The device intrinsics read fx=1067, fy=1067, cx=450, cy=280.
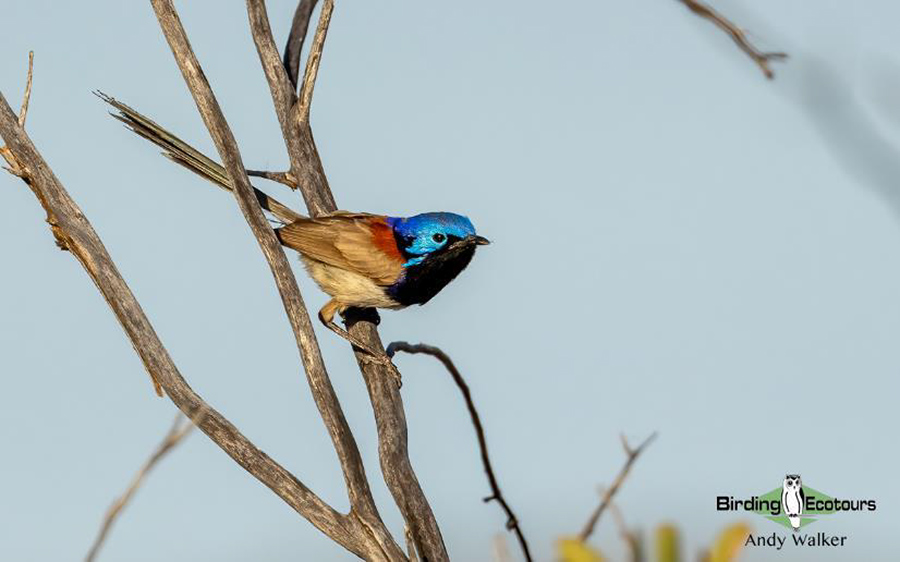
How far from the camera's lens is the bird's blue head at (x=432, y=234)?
7152 mm

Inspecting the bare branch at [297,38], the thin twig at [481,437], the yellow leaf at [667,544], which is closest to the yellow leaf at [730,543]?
the yellow leaf at [667,544]

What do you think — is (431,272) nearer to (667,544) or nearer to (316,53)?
(316,53)

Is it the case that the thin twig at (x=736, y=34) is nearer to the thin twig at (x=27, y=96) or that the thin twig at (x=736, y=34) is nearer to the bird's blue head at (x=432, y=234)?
the thin twig at (x=27, y=96)

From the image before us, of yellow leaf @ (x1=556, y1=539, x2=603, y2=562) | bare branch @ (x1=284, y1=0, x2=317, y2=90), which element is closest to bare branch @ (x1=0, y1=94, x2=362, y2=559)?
bare branch @ (x1=284, y1=0, x2=317, y2=90)

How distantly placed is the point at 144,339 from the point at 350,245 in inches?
131

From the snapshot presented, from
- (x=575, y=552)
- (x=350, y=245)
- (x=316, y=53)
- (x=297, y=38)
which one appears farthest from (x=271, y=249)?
(x=575, y=552)

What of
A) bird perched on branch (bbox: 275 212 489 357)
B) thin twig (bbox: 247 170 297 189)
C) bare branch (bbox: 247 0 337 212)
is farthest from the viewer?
bird perched on branch (bbox: 275 212 489 357)

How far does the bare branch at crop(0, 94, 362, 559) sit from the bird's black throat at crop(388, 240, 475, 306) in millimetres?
A: 3361

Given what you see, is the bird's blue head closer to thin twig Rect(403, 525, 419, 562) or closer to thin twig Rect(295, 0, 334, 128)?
thin twig Rect(295, 0, 334, 128)

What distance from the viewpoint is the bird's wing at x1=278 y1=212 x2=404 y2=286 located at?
700 centimetres

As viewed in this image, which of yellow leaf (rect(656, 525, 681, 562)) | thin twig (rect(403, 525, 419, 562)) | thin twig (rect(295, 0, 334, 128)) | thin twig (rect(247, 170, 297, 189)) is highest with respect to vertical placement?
thin twig (rect(295, 0, 334, 128))

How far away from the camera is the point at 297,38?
616cm

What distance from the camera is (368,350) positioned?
620 centimetres

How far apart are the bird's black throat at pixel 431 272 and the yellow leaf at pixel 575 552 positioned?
5.84 m
